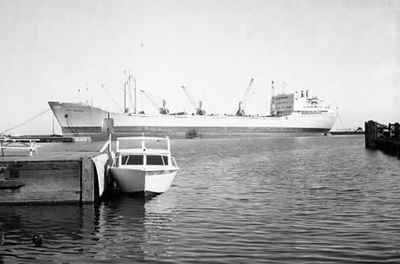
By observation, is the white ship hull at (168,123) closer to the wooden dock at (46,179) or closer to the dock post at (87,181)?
the wooden dock at (46,179)

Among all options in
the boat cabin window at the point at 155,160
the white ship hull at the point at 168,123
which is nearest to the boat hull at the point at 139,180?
the boat cabin window at the point at 155,160

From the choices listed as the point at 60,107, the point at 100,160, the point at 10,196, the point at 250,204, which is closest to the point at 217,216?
the point at 250,204

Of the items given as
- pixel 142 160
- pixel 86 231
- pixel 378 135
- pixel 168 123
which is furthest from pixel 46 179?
pixel 168 123

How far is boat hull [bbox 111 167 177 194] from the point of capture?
26.4m

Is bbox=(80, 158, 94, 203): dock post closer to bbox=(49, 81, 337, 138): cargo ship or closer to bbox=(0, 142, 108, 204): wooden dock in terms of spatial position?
bbox=(0, 142, 108, 204): wooden dock

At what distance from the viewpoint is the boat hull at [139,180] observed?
86.5 feet

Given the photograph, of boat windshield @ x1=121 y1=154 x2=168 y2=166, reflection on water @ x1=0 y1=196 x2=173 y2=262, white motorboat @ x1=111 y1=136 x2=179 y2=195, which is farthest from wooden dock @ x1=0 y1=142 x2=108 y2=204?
boat windshield @ x1=121 y1=154 x2=168 y2=166

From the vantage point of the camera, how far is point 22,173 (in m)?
22.5

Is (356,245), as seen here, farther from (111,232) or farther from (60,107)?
(60,107)

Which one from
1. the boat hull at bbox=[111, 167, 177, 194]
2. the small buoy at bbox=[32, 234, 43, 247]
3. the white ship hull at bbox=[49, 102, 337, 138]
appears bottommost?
the small buoy at bbox=[32, 234, 43, 247]

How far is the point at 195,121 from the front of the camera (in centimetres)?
15775

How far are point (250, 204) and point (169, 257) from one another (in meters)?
10.6

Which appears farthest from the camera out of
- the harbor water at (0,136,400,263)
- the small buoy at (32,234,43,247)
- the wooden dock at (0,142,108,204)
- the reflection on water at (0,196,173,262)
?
the wooden dock at (0,142,108,204)

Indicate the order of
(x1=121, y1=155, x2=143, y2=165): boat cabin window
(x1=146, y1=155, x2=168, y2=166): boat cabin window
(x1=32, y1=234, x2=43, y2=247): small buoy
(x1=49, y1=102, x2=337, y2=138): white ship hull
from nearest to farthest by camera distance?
(x1=32, y1=234, x2=43, y2=247): small buoy, (x1=121, y1=155, x2=143, y2=165): boat cabin window, (x1=146, y1=155, x2=168, y2=166): boat cabin window, (x1=49, y1=102, x2=337, y2=138): white ship hull
